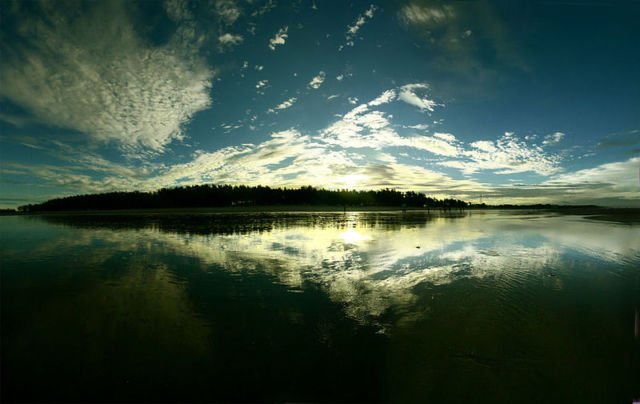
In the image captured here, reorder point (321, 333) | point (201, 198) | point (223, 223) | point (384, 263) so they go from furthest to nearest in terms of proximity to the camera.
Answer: point (201, 198)
point (223, 223)
point (384, 263)
point (321, 333)

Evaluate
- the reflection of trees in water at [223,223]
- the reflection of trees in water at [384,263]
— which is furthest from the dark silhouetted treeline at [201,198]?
the reflection of trees in water at [384,263]

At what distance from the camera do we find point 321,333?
657 centimetres

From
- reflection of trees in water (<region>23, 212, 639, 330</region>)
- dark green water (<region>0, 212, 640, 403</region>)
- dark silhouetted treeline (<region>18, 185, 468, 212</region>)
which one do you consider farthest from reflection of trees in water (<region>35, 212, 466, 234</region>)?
dark silhouetted treeline (<region>18, 185, 468, 212</region>)

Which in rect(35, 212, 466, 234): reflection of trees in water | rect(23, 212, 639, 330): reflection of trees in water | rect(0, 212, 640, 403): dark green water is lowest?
rect(0, 212, 640, 403): dark green water

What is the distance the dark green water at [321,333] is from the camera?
481 cm

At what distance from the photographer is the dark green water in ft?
15.8

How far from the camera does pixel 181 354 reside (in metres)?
5.73

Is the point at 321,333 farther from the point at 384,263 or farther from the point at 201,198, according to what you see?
the point at 201,198

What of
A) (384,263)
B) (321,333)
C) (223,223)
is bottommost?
(321,333)

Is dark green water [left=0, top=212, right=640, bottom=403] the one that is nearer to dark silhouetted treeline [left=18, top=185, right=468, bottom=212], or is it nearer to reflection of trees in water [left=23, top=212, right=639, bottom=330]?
reflection of trees in water [left=23, top=212, right=639, bottom=330]

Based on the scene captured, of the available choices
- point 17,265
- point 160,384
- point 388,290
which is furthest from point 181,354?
point 17,265

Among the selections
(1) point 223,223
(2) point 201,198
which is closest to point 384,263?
(1) point 223,223

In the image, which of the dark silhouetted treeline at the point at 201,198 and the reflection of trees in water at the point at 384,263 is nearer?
the reflection of trees in water at the point at 384,263

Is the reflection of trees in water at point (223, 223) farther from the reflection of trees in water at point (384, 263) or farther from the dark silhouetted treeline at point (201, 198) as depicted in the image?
the dark silhouetted treeline at point (201, 198)
